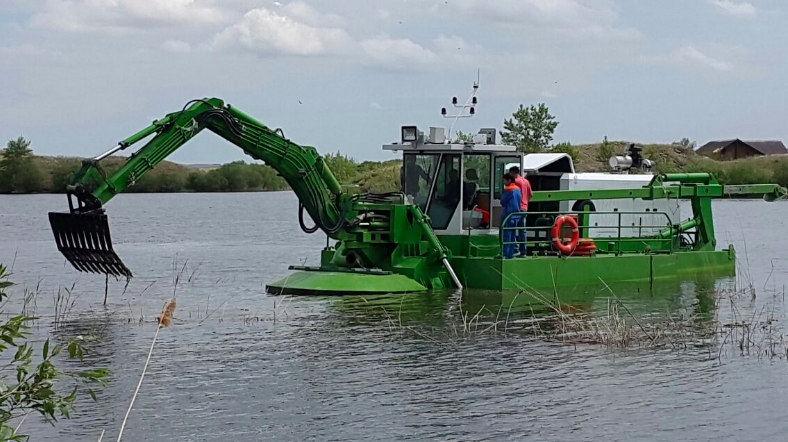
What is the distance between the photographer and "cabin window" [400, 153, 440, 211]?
19734 millimetres

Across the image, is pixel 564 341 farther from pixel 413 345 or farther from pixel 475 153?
pixel 475 153

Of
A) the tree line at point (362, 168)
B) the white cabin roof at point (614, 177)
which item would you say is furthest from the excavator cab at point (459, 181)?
the tree line at point (362, 168)

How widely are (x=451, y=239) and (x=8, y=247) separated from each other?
61.2 feet

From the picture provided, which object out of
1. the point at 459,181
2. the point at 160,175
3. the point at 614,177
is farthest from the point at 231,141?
the point at 160,175

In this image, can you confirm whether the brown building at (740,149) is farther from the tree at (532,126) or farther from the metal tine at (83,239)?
the metal tine at (83,239)

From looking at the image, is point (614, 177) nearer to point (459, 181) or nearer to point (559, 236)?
point (559, 236)

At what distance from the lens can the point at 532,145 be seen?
180ft

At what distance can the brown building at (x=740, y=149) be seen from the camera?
107 m

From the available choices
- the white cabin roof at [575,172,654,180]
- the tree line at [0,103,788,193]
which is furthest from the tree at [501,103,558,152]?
the white cabin roof at [575,172,654,180]

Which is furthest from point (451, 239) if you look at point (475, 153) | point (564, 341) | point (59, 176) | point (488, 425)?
point (59, 176)

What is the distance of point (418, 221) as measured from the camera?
18.7 meters

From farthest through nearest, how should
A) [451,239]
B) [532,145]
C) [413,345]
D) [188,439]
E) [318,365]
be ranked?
1. [532,145]
2. [451,239]
3. [413,345]
4. [318,365]
5. [188,439]

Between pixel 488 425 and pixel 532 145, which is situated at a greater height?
pixel 532 145

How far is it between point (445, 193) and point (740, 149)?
96.1 metres
